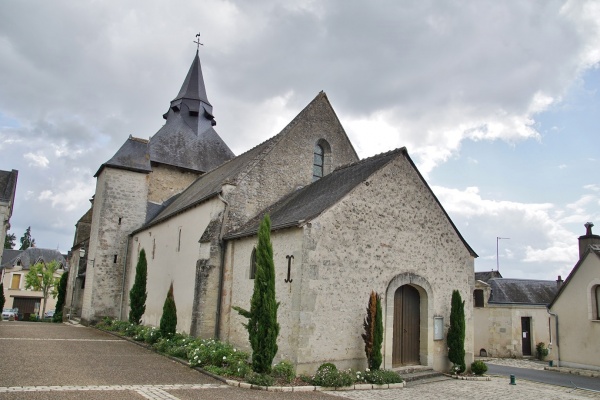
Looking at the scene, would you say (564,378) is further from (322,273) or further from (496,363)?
(322,273)

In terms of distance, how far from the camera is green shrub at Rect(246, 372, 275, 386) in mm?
10406

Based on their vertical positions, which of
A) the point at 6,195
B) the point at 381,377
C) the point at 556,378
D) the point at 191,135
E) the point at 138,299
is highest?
the point at 191,135

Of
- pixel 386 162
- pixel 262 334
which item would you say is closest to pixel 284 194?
pixel 386 162

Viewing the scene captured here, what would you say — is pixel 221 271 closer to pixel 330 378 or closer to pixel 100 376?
pixel 100 376

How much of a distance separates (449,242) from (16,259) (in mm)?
53207

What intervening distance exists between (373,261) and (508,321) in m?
16.0

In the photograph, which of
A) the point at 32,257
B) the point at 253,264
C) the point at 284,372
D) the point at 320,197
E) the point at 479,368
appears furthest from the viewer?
the point at 32,257

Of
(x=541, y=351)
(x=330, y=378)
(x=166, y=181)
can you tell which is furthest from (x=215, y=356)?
(x=541, y=351)

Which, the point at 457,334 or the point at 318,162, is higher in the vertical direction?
the point at 318,162

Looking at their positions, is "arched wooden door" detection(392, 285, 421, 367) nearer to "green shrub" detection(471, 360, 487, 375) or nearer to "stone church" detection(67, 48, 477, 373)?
"stone church" detection(67, 48, 477, 373)

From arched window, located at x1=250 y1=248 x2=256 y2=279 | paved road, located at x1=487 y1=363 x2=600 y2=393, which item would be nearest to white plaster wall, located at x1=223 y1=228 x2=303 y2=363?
arched window, located at x1=250 y1=248 x2=256 y2=279

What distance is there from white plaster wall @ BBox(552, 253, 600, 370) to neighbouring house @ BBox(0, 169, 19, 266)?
86.5 feet

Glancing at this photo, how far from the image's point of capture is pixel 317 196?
49.1ft

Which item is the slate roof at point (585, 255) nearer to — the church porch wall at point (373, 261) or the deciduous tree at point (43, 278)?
the church porch wall at point (373, 261)
